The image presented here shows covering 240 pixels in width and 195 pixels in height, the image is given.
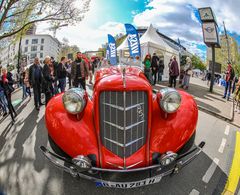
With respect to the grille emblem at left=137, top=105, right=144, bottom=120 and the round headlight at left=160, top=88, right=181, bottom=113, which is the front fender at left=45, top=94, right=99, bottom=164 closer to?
the grille emblem at left=137, top=105, right=144, bottom=120

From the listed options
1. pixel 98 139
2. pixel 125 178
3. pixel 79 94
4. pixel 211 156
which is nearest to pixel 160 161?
pixel 125 178

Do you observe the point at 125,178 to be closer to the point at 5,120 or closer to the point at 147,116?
the point at 147,116

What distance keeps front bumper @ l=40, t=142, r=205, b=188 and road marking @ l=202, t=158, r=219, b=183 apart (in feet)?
2.46

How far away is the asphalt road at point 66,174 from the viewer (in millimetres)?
3036

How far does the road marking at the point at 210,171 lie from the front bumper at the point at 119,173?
0.75 metres

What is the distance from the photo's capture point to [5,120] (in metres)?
6.28

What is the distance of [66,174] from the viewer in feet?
11.2

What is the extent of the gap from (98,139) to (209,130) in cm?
360

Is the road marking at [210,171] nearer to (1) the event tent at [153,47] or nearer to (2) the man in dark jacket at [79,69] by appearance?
(2) the man in dark jacket at [79,69]

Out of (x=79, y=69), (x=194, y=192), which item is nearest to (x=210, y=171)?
(x=194, y=192)

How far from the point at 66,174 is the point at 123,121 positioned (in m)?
1.48

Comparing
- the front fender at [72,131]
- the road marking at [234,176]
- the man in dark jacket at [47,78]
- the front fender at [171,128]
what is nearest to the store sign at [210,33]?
the road marking at [234,176]

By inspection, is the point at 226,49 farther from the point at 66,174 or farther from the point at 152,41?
the point at 66,174

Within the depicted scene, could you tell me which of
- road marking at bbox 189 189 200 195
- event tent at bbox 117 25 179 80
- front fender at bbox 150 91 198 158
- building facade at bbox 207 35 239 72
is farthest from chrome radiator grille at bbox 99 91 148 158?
building facade at bbox 207 35 239 72
